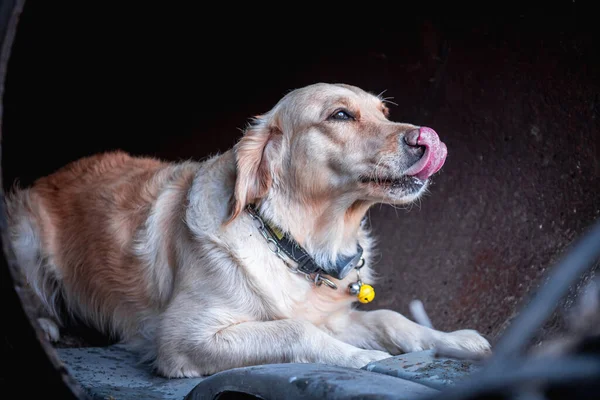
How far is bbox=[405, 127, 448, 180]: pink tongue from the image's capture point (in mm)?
2658

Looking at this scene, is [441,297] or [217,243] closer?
[217,243]

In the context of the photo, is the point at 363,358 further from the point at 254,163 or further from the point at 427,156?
the point at 254,163

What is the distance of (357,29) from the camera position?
449cm

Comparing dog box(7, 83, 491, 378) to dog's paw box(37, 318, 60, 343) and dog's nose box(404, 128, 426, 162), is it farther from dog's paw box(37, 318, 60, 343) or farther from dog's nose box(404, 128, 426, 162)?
dog's paw box(37, 318, 60, 343)

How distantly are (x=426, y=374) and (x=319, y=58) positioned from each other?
2987 millimetres

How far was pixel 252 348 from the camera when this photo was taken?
2.69m

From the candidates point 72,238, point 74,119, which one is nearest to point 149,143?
point 74,119

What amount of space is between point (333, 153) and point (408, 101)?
1562 mm

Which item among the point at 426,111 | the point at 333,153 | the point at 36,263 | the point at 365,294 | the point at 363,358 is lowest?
the point at 36,263

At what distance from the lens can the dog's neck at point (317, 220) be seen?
2.92 meters

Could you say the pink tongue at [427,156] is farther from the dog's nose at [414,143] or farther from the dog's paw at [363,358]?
the dog's paw at [363,358]

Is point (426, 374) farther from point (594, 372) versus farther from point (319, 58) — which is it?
point (319, 58)

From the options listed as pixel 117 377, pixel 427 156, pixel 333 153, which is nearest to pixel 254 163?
pixel 333 153

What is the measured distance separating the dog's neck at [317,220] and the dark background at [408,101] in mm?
932
